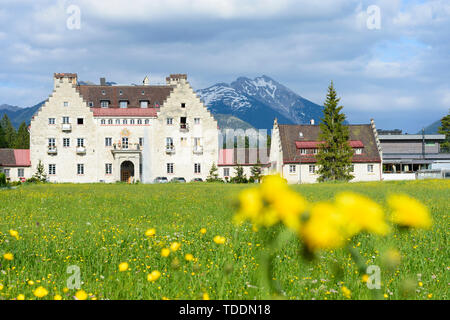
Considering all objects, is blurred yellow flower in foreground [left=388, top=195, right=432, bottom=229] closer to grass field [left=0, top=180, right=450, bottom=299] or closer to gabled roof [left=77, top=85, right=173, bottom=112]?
grass field [left=0, top=180, right=450, bottom=299]

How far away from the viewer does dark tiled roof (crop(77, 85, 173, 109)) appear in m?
70.5

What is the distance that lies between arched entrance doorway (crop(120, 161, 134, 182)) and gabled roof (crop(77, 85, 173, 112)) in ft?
29.9

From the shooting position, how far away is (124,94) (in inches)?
2817

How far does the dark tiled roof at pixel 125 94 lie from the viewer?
2776 inches

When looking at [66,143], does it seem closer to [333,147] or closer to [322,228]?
[333,147]

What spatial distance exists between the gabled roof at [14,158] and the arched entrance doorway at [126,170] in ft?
47.1

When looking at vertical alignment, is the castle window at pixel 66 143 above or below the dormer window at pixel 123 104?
below

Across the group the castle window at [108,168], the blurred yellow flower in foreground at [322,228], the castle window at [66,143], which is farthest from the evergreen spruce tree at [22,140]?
the blurred yellow flower in foreground at [322,228]

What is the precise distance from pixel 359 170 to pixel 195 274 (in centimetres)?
6693

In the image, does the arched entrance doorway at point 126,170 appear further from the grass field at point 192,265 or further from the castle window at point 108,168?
the grass field at point 192,265

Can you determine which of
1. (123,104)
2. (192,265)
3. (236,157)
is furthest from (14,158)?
(192,265)

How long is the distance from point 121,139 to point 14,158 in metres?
17.3
